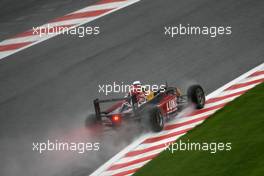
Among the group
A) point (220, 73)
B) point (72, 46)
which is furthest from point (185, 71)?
point (72, 46)

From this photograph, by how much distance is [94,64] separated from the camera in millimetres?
21578

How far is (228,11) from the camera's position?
2452cm

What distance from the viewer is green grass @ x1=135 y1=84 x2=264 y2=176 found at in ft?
43.5

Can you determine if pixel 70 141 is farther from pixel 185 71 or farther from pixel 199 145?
pixel 185 71
